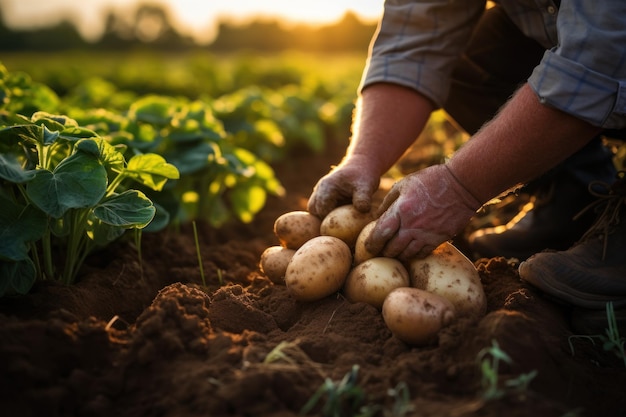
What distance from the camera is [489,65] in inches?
132

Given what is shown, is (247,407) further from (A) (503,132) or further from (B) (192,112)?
(B) (192,112)

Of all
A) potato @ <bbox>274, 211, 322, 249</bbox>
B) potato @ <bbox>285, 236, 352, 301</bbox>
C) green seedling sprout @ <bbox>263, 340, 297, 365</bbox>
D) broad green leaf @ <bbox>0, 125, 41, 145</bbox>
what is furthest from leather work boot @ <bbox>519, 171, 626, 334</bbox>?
broad green leaf @ <bbox>0, 125, 41, 145</bbox>

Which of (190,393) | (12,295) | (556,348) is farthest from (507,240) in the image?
(12,295)

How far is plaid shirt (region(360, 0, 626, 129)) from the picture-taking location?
6.73 ft

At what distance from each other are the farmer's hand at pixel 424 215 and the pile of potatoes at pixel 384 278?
0.25 feet

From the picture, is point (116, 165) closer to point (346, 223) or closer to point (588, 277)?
point (346, 223)

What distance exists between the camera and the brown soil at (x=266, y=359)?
1.65 metres

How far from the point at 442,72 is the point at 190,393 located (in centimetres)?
211

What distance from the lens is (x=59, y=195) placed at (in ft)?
6.86

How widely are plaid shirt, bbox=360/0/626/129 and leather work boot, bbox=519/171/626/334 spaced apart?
597mm

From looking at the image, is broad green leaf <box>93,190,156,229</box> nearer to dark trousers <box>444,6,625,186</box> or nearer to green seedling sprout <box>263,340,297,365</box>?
green seedling sprout <box>263,340,297,365</box>

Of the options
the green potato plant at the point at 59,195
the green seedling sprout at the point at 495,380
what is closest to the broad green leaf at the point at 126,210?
the green potato plant at the point at 59,195

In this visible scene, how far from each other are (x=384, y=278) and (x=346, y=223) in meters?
0.35

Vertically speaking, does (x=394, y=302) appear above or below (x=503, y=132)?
below
